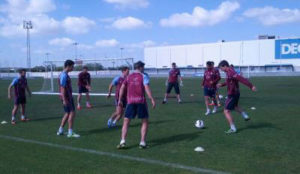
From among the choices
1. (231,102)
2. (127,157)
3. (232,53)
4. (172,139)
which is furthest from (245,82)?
(232,53)

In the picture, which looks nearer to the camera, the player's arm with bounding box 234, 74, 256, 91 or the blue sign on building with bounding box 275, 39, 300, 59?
the player's arm with bounding box 234, 74, 256, 91

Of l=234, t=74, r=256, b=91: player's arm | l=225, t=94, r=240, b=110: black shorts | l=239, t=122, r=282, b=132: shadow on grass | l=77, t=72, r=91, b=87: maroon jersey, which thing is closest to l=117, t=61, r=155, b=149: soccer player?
l=225, t=94, r=240, b=110: black shorts

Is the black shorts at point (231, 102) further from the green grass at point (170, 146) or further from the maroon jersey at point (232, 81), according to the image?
the green grass at point (170, 146)

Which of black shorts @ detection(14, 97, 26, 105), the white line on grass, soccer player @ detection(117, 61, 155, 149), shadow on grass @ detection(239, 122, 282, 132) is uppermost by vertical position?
soccer player @ detection(117, 61, 155, 149)

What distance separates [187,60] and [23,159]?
264ft

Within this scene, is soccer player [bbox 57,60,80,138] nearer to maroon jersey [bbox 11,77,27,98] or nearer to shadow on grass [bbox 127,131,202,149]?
shadow on grass [bbox 127,131,202,149]

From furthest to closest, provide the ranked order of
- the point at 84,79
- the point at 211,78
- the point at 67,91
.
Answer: the point at 84,79, the point at 211,78, the point at 67,91

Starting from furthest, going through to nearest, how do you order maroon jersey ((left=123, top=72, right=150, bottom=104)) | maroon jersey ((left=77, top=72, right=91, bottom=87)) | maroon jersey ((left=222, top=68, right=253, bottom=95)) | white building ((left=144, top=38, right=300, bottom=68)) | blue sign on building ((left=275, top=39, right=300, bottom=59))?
white building ((left=144, top=38, right=300, bottom=68)) → blue sign on building ((left=275, top=39, right=300, bottom=59)) → maroon jersey ((left=77, top=72, right=91, bottom=87)) → maroon jersey ((left=222, top=68, right=253, bottom=95)) → maroon jersey ((left=123, top=72, right=150, bottom=104))

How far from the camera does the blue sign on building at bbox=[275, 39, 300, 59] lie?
7125cm

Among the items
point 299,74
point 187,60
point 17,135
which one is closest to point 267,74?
point 299,74

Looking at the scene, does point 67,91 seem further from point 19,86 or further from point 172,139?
point 19,86

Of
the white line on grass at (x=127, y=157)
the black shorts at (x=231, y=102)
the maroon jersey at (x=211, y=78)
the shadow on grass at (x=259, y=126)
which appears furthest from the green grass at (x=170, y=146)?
the maroon jersey at (x=211, y=78)

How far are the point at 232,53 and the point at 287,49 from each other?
480 inches

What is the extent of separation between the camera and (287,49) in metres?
72.2
